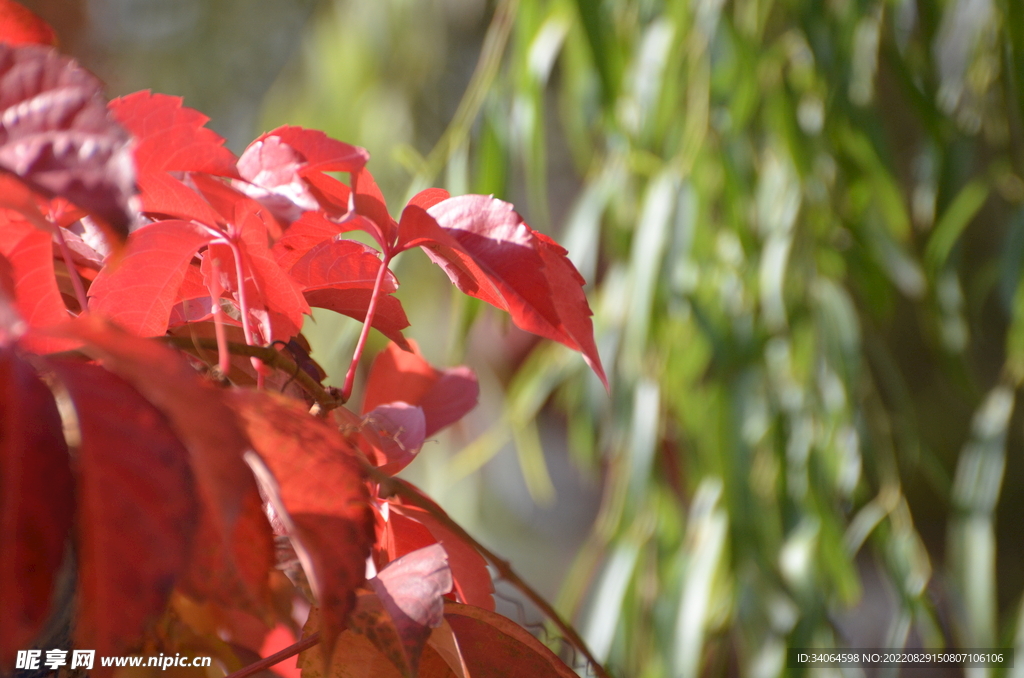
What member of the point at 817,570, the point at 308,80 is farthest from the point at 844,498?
the point at 308,80

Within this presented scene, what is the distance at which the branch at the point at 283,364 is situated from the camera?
16 centimetres

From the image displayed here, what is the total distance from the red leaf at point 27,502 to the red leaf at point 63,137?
0.09 ft

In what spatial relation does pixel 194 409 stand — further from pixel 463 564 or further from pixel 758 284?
pixel 758 284

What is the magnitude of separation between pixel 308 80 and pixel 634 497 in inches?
40.3

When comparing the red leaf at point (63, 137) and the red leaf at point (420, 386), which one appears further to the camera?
the red leaf at point (420, 386)

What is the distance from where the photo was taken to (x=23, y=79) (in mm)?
126

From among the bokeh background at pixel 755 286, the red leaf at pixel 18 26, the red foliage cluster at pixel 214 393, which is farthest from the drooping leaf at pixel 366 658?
the bokeh background at pixel 755 286

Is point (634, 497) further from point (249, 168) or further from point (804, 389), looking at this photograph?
point (249, 168)

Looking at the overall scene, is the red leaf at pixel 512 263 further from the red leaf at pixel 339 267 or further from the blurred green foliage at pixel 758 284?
the blurred green foliage at pixel 758 284

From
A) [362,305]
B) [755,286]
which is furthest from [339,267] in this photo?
[755,286]

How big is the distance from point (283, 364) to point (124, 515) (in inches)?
2.6

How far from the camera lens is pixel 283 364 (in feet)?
0.56

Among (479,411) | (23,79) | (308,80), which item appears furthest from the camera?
(479,411)

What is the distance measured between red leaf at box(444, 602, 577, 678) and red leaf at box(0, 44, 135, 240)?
0.36 ft
